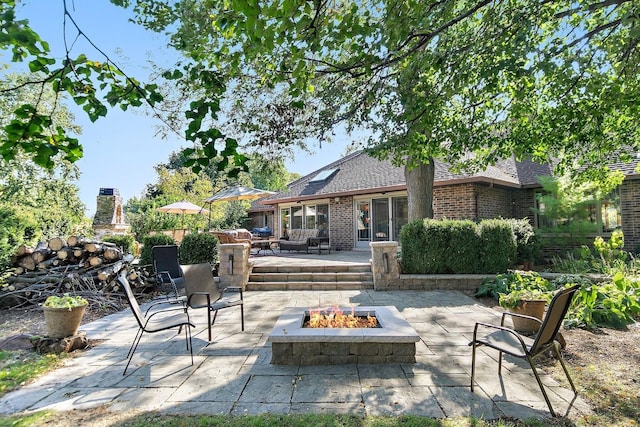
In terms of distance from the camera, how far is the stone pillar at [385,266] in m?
7.43

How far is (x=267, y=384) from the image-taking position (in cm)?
302

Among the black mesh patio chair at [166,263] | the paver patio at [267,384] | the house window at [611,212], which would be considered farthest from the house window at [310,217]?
the paver patio at [267,384]

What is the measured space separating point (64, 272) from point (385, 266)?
6683mm

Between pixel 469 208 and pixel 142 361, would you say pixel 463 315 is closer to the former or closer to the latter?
pixel 142 361

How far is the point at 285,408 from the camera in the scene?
8.52ft

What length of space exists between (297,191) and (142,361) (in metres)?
13.2

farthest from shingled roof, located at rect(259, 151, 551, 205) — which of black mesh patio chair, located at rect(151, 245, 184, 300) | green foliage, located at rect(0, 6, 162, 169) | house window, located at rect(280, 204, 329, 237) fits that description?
green foliage, located at rect(0, 6, 162, 169)

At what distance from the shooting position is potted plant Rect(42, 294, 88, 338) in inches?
154

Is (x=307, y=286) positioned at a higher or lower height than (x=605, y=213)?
lower

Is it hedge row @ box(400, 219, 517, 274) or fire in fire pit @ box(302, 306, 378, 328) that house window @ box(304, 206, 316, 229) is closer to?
hedge row @ box(400, 219, 517, 274)

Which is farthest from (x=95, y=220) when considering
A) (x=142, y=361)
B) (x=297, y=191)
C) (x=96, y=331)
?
(x=142, y=361)

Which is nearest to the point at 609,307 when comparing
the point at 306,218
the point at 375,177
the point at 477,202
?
the point at 477,202

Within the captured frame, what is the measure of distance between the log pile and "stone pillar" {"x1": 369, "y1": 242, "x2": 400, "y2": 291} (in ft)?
17.8

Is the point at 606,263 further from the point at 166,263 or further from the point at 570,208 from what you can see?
the point at 166,263
